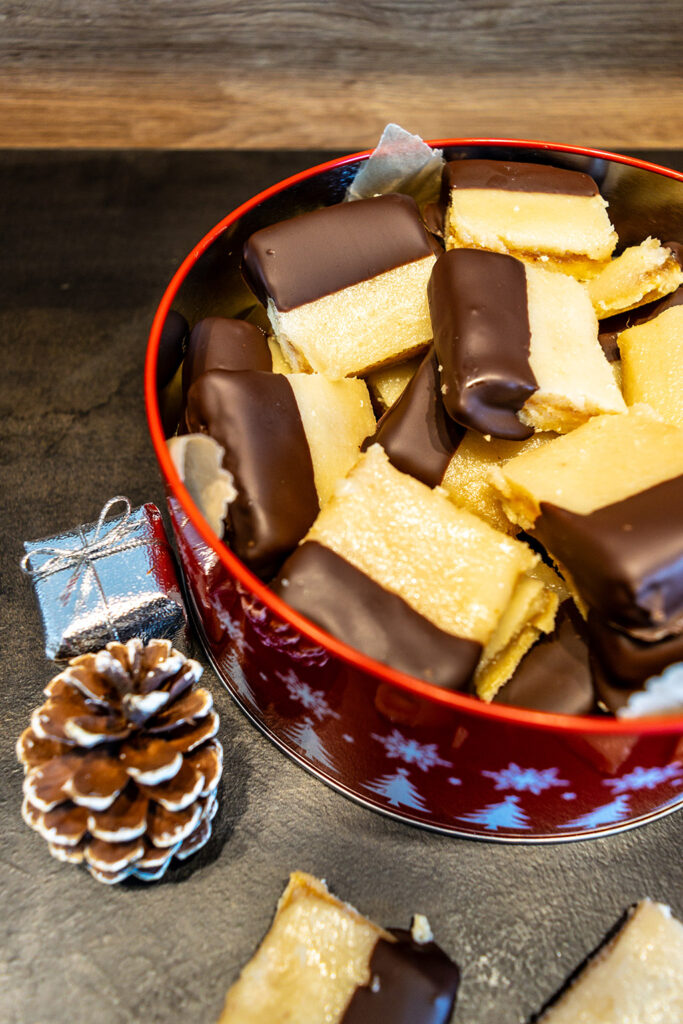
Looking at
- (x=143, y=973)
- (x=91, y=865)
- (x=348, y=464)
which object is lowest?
(x=143, y=973)

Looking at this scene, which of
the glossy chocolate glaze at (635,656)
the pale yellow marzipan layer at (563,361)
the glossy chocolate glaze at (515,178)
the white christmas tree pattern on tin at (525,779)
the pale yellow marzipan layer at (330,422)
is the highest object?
the glossy chocolate glaze at (515,178)

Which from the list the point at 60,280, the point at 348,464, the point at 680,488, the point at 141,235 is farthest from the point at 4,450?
the point at 680,488

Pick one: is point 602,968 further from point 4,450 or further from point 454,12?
point 454,12

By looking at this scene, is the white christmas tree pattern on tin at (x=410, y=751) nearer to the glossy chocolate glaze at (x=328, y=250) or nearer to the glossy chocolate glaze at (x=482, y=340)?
the glossy chocolate glaze at (x=482, y=340)

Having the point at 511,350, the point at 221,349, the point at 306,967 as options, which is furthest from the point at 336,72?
the point at 306,967

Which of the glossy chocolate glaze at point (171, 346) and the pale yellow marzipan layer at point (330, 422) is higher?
the glossy chocolate glaze at point (171, 346)

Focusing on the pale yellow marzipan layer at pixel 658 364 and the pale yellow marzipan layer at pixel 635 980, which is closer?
the pale yellow marzipan layer at pixel 635 980

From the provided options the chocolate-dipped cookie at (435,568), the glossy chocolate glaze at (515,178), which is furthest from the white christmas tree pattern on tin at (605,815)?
the glossy chocolate glaze at (515,178)
